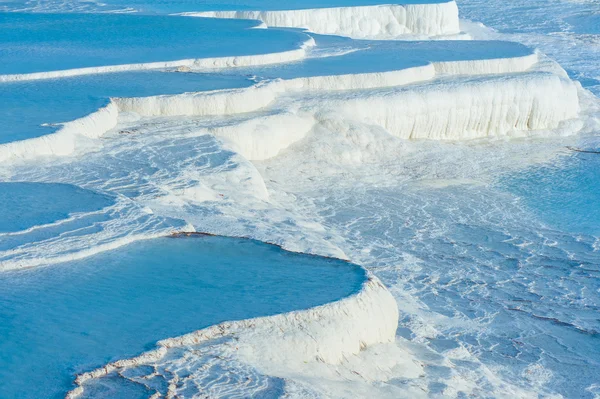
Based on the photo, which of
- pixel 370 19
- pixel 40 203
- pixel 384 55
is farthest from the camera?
pixel 370 19

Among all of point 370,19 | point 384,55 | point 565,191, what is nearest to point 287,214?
point 565,191

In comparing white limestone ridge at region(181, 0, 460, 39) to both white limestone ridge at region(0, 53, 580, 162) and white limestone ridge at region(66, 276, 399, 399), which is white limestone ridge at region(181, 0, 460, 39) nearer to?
white limestone ridge at region(0, 53, 580, 162)

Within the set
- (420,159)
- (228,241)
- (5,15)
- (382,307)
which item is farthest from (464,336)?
(5,15)

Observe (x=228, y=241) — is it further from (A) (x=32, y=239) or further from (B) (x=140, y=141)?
(B) (x=140, y=141)

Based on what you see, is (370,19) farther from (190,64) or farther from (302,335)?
(302,335)

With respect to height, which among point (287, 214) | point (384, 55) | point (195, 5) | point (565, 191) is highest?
point (195, 5)

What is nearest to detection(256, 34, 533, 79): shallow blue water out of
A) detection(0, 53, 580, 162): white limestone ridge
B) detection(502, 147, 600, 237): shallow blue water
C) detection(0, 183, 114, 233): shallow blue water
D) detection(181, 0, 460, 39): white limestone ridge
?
detection(0, 53, 580, 162): white limestone ridge
